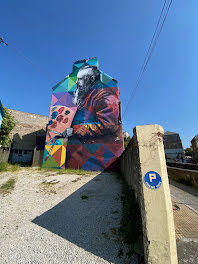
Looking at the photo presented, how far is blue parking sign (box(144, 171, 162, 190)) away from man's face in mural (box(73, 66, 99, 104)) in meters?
12.5

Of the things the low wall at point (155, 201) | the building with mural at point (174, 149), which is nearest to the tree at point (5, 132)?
the low wall at point (155, 201)

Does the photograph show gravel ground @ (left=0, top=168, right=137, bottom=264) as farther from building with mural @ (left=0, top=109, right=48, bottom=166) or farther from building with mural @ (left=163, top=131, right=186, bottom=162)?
building with mural @ (left=163, top=131, right=186, bottom=162)

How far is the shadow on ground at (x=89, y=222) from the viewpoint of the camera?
2.08 metres

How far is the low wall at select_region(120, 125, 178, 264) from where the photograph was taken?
1621 millimetres

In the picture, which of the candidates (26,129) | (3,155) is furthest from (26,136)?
(3,155)

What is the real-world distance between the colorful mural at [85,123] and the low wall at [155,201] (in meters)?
9.11

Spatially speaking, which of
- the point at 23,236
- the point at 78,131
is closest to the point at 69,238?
the point at 23,236

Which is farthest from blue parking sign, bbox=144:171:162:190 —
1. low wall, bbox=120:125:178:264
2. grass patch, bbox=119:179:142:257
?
grass patch, bbox=119:179:142:257

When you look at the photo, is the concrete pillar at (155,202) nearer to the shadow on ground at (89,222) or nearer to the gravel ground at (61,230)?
the gravel ground at (61,230)

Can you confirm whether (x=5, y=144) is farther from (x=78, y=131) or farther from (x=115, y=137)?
(x=115, y=137)

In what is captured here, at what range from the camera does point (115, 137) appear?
11.4 m

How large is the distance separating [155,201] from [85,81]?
47.3ft

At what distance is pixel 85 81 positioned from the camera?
13.8 metres

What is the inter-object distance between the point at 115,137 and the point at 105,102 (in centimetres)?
421
